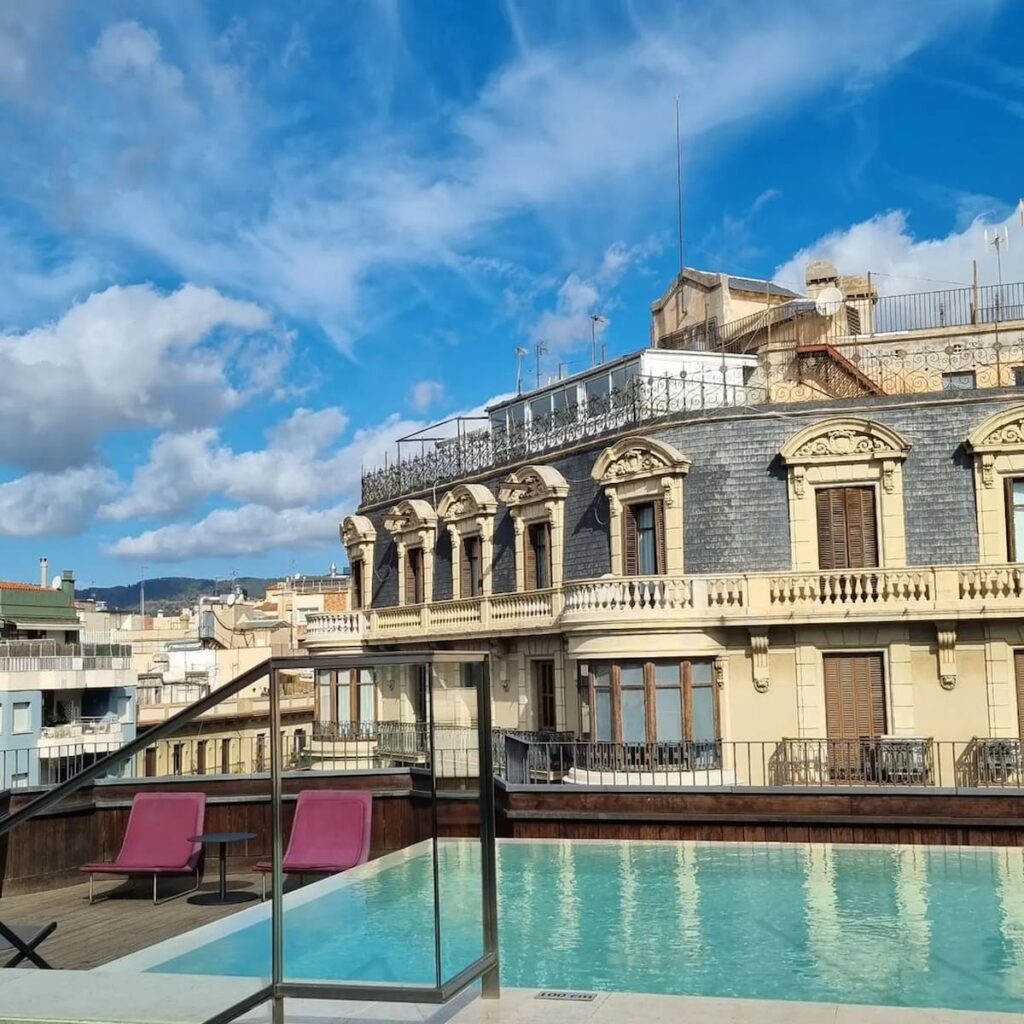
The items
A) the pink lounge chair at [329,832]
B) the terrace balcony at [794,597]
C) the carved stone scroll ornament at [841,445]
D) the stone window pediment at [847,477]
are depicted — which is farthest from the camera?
the carved stone scroll ornament at [841,445]

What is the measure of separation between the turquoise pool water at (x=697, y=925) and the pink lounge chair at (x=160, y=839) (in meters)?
3.41

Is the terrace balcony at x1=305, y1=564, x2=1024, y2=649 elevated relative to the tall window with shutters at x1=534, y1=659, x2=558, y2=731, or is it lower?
elevated

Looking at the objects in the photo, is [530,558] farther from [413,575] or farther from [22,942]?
[22,942]

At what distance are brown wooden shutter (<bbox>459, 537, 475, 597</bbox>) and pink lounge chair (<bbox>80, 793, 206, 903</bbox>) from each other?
15.9 metres

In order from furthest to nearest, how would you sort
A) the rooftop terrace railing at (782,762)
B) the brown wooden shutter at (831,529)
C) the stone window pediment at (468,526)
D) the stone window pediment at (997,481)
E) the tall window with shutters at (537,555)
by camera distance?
1. the stone window pediment at (468,526)
2. the tall window with shutters at (537,555)
3. the brown wooden shutter at (831,529)
4. the stone window pediment at (997,481)
5. the rooftop terrace railing at (782,762)

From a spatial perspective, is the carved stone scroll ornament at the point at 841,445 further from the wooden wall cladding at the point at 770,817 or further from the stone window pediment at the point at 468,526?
the stone window pediment at the point at 468,526

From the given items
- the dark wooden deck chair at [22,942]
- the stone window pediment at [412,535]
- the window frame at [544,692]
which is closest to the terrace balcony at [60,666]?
the stone window pediment at [412,535]

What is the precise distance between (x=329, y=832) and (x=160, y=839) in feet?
9.11

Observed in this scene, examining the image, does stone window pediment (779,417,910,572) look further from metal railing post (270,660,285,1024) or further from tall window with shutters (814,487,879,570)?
metal railing post (270,660,285,1024)

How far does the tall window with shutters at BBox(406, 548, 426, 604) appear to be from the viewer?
31391mm

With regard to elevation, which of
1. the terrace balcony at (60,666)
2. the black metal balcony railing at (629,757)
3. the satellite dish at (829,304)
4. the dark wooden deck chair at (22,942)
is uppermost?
the satellite dish at (829,304)

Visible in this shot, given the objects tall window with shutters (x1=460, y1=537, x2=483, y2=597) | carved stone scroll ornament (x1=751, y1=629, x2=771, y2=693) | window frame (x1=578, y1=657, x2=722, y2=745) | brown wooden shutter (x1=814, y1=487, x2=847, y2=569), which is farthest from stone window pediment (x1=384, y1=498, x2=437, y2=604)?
brown wooden shutter (x1=814, y1=487, x2=847, y2=569)

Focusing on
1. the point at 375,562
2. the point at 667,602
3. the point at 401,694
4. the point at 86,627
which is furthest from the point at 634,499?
the point at 86,627

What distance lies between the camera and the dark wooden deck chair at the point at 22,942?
8.91 m
